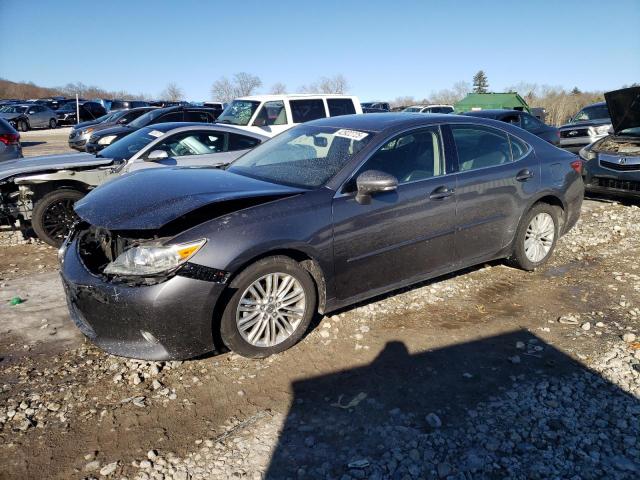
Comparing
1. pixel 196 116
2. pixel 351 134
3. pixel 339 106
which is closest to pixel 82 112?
pixel 196 116

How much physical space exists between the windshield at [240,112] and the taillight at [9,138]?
4.31 m

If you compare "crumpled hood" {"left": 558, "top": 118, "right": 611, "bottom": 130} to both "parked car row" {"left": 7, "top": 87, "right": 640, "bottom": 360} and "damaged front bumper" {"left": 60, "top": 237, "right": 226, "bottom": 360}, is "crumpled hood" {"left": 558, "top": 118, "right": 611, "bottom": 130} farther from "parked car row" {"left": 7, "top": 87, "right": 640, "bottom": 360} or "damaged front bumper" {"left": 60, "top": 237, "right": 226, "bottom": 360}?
"damaged front bumper" {"left": 60, "top": 237, "right": 226, "bottom": 360}

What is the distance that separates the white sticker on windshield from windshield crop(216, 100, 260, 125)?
7.20m

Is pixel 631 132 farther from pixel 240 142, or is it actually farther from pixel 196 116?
pixel 196 116

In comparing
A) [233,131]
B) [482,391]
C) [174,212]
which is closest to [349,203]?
[174,212]

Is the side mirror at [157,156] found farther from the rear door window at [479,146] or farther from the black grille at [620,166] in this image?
the black grille at [620,166]

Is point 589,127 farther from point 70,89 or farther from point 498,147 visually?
point 70,89

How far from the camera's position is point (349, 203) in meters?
3.63

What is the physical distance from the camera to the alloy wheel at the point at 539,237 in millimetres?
4984

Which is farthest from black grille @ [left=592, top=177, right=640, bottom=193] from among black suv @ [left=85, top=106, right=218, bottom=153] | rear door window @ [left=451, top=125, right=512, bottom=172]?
black suv @ [left=85, top=106, right=218, bottom=153]

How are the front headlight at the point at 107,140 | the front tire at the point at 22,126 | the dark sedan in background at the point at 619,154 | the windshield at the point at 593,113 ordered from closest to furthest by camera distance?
the dark sedan in background at the point at 619,154 → the front headlight at the point at 107,140 → the windshield at the point at 593,113 → the front tire at the point at 22,126

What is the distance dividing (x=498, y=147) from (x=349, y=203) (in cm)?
194

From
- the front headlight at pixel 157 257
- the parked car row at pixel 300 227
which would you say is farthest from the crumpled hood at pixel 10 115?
the front headlight at pixel 157 257

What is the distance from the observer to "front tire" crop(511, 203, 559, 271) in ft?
16.0
